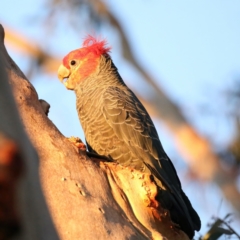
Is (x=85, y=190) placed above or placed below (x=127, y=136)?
→ below

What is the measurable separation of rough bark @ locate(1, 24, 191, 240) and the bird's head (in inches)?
57.1

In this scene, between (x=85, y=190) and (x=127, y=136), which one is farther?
(x=127, y=136)

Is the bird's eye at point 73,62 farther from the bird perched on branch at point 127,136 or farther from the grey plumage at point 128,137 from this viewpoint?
the grey plumage at point 128,137

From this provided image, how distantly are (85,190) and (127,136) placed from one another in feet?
3.47

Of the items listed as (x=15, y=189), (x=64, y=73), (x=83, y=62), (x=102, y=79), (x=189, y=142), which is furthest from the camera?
(x=189, y=142)

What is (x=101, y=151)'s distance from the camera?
337cm

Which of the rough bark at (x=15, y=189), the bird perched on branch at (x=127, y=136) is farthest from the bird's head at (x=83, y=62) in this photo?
the rough bark at (x=15, y=189)

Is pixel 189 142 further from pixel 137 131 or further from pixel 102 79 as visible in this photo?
pixel 137 131

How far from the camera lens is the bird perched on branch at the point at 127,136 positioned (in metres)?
3.04

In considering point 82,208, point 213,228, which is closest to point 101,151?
point 213,228

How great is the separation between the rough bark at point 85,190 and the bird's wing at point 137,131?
20.1 inches

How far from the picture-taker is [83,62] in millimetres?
4129

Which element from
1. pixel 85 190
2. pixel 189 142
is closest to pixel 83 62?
pixel 189 142

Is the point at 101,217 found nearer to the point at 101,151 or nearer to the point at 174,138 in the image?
the point at 101,151
